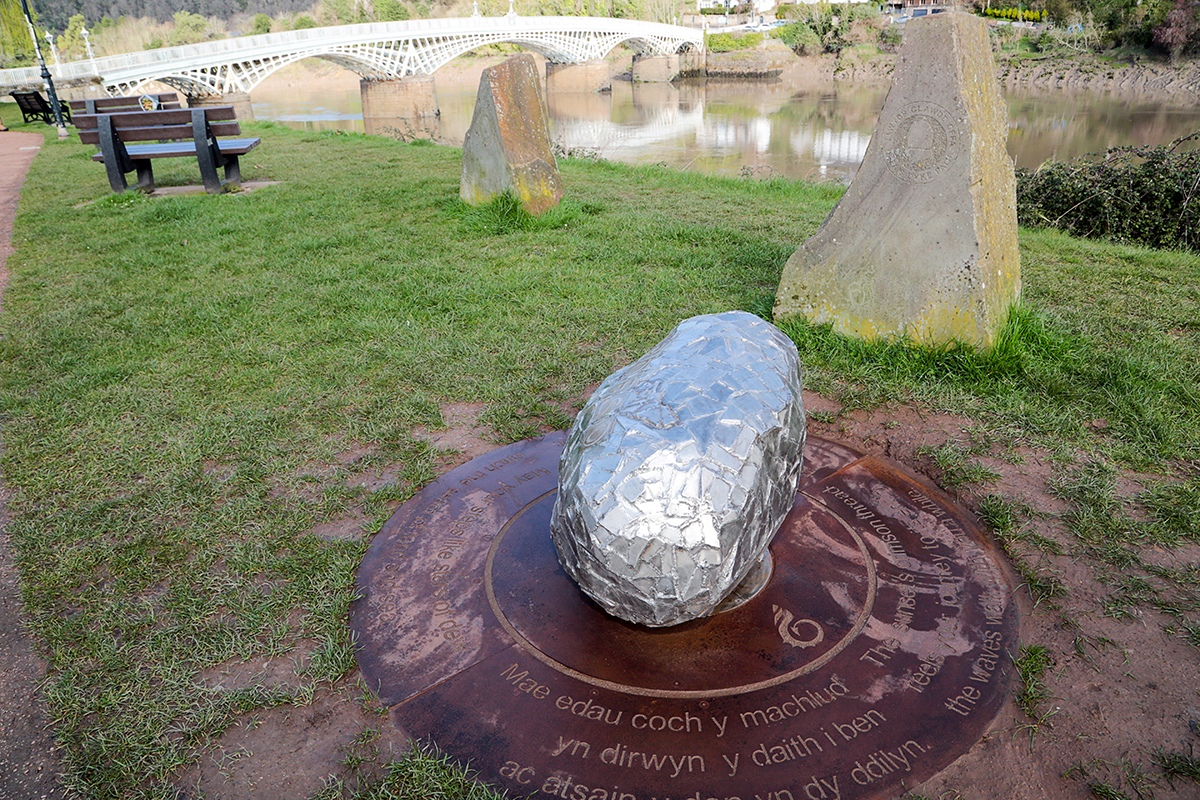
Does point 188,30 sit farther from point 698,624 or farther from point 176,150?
point 698,624

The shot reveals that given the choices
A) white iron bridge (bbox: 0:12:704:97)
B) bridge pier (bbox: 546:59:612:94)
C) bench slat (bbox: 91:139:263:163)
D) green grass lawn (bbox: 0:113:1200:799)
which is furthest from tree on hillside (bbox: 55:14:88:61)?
green grass lawn (bbox: 0:113:1200:799)

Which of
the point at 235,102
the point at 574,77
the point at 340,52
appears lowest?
the point at 235,102

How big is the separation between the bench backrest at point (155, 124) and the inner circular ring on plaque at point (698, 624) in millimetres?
9781

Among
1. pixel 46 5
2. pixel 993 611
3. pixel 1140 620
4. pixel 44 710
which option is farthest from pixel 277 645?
pixel 46 5

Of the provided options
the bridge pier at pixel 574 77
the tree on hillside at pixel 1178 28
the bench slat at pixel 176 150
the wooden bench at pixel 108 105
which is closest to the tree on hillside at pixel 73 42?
the bridge pier at pixel 574 77

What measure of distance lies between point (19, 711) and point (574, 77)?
51.4 metres

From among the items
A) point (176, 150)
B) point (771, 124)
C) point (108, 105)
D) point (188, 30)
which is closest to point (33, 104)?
point (108, 105)

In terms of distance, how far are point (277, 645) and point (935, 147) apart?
4.54 m

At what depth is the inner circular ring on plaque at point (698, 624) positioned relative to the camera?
95.3 inches

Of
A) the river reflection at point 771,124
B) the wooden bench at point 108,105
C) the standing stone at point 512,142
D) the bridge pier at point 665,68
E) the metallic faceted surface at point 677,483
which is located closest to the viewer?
the metallic faceted surface at point 677,483

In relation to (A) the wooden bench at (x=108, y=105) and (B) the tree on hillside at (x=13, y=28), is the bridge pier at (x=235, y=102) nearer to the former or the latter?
(B) the tree on hillside at (x=13, y=28)

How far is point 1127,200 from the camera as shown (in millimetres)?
7992

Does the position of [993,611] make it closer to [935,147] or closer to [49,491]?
[935,147]

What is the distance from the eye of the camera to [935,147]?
430cm
